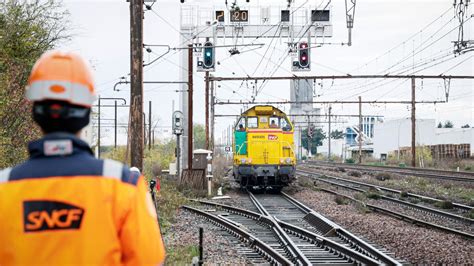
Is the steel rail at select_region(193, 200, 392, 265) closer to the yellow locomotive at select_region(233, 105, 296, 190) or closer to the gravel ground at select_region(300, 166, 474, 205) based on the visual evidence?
the yellow locomotive at select_region(233, 105, 296, 190)

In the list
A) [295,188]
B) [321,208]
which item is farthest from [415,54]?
[321,208]

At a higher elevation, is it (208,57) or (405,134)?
(208,57)

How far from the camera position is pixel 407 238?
13992mm

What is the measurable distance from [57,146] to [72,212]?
1.00ft

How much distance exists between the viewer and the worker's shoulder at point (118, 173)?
270cm

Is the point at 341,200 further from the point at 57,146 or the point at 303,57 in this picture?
the point at 57,146

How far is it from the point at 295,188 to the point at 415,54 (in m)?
8.82

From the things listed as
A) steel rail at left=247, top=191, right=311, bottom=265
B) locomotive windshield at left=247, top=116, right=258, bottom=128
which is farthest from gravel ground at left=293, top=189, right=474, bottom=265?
locomotive windshield at left=247, top=116, right=258, bottom=128

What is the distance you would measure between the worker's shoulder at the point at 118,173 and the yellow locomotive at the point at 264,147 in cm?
2417

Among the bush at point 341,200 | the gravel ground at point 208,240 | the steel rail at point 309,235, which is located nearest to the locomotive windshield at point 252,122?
the steel rail at point 309,235

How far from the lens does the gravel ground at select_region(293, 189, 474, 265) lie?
11812 mm

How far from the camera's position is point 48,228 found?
8.35 ft

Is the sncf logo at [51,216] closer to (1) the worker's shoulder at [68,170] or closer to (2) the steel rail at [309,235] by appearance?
(1) the worker's shoulder at [68,170]

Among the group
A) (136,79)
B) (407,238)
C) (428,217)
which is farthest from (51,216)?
(428,217)
